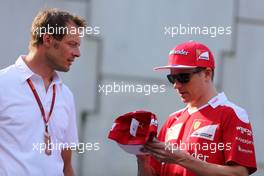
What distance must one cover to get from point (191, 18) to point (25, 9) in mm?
1808

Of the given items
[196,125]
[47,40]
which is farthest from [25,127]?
[196,125]

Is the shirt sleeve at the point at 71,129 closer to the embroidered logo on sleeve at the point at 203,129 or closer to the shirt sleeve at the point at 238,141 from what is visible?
the embroidered logo on sleeve at the point at 203,129

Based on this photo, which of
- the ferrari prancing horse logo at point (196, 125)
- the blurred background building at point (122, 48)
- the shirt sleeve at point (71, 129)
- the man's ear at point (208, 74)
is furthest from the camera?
the blurred background building at point (122, 48)

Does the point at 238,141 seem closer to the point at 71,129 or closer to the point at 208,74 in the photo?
the point at 208,74

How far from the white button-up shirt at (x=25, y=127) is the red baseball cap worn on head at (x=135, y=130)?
14.6 inches

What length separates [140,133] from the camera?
4559 millimetres

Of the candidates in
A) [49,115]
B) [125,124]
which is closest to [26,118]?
[49,115]

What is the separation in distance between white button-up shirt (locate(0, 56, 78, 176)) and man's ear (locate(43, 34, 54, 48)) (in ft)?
0.63


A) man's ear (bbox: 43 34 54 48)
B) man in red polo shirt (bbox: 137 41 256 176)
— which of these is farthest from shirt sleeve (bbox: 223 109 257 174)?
man's ear (bbox: 43 34 54 48)

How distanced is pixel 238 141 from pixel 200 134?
0.75ft

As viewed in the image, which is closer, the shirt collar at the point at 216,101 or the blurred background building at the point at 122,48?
the shirt collar at the point at 216,101

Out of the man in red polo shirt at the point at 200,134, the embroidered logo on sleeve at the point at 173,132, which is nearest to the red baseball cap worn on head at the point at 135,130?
the man in red polo shirt at the point at 200,134

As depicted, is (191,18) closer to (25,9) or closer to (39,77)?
(25,9)

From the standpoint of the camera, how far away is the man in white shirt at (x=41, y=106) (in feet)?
14.9
